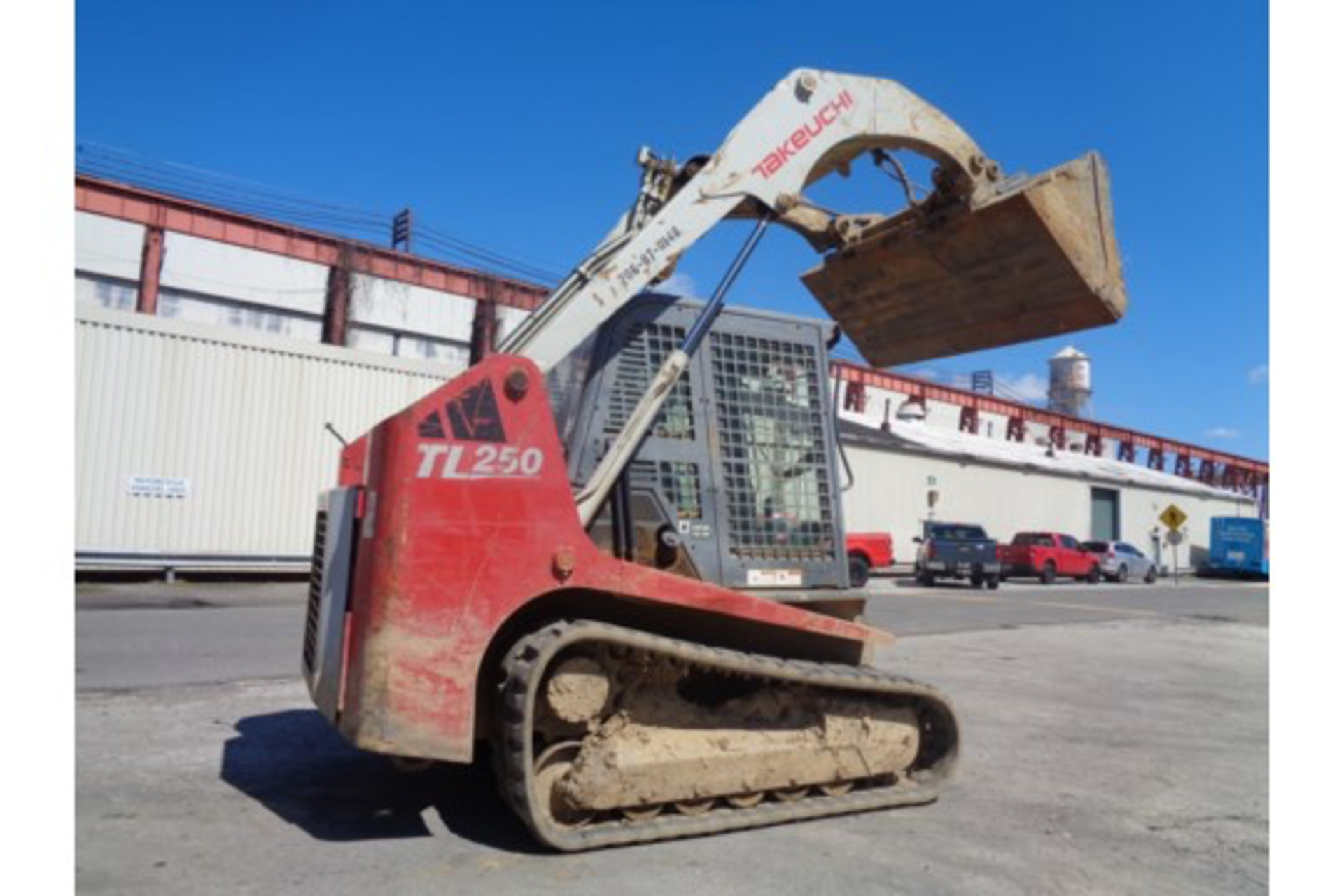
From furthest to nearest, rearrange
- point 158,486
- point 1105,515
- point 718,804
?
point 1105,515
point 158,486
point 718,804

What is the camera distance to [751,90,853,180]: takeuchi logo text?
519cm

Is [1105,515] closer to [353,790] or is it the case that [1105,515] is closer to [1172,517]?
[1172,517]

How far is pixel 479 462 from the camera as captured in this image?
3.86 metres

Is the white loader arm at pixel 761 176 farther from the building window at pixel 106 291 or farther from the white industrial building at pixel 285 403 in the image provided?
the building window at pixel 106 291

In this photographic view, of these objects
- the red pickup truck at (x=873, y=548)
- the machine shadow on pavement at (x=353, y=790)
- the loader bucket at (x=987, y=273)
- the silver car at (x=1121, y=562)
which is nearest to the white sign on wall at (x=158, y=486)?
the machine shadow on pavement at (x=353, y=790)

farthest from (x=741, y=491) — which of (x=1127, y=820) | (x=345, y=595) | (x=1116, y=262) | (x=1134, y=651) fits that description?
(x=1134, y=651)

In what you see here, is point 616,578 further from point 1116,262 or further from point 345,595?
point 1116,262

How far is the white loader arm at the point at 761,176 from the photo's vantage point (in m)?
4.70

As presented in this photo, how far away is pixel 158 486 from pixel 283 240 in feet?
45.2

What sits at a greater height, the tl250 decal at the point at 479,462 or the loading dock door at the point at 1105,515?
the tl250 decal at the point at 479,462

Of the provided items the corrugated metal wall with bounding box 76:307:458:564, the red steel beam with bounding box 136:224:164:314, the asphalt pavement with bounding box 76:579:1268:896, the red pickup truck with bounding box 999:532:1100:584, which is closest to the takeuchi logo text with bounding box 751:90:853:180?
the asphalt pavement with bounding box 76:579:1268:896

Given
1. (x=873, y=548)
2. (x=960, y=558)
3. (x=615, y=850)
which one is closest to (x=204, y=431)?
(x=615, y=850)

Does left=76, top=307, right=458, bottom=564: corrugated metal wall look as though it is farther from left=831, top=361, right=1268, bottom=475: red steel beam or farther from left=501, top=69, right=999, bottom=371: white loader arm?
left=831, top=361, right=1268, bottom=475: red steel beam
